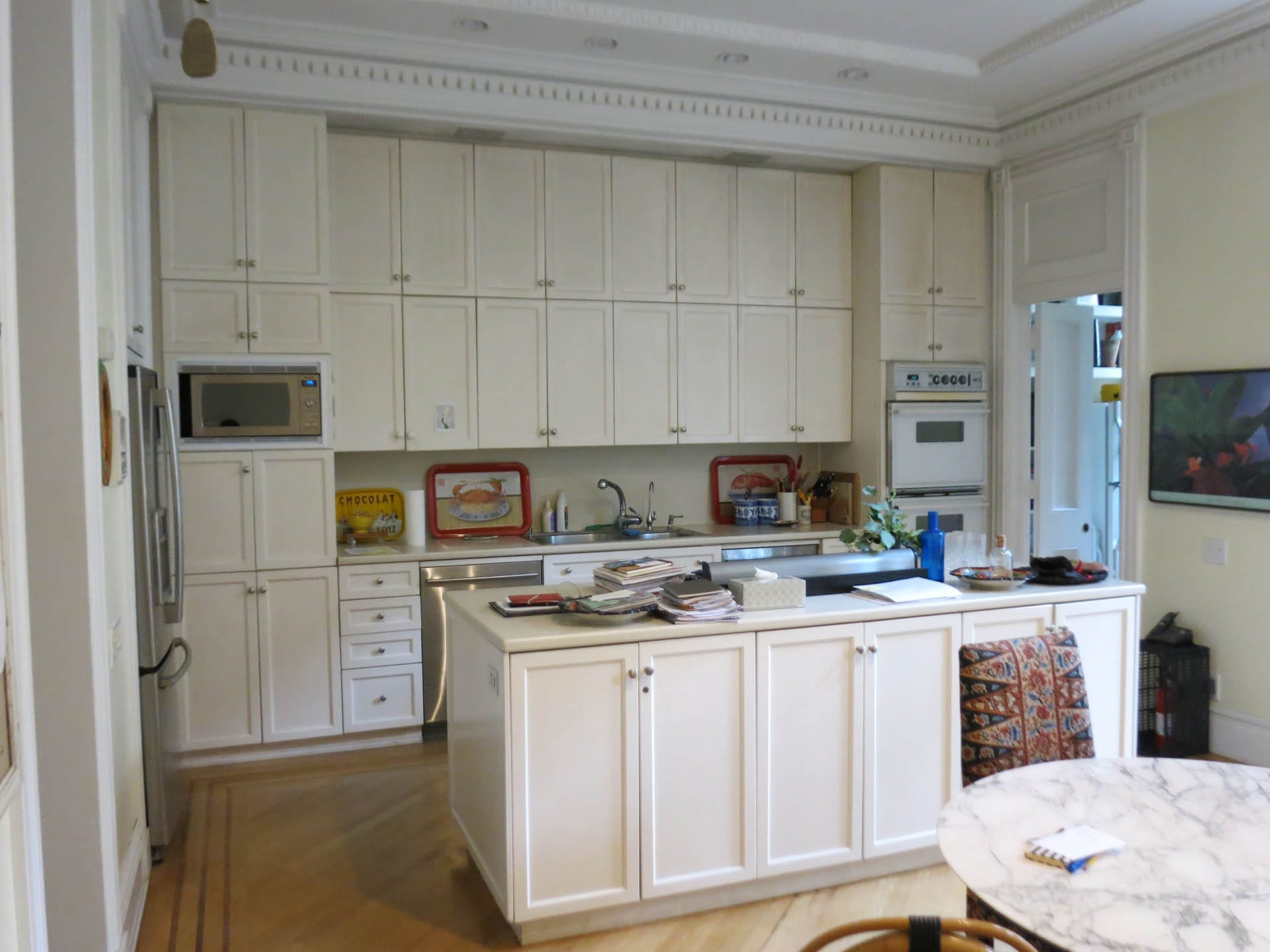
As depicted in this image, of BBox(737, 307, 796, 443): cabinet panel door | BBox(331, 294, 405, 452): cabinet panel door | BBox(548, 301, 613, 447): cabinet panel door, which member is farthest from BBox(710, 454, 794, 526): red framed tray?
BBox(331, 294, 405, 452): cabinet panel door

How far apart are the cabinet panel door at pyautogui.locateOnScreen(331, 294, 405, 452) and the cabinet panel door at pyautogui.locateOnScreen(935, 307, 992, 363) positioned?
2.88 m

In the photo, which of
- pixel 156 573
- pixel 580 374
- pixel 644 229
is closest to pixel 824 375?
pixel 644 229

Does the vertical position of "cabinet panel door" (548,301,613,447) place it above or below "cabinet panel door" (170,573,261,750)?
above

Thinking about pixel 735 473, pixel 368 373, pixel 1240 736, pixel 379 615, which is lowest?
pixel 1240 736

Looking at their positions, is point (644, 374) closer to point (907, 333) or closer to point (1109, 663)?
point (907, 333)

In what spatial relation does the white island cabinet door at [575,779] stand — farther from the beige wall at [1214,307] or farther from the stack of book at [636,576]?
the beige wall at [1214,307]

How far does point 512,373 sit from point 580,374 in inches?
13.8

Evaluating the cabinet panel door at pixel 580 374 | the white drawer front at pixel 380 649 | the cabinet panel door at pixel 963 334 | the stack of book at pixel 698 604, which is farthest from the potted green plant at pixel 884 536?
the cabinet panel door at pixel 963 334

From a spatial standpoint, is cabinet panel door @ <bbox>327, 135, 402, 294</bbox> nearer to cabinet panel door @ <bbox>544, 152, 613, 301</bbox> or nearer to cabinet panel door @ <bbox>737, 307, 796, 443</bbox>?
cabinet panel door @ <bbox>544, 152, 613, 301</bbox>

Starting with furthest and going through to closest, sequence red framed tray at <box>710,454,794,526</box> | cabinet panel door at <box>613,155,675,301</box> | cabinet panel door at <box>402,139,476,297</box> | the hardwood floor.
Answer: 1. red framed tray at <box>710,454,794,526</box>
2. cabinet panel door at <box>613,155,675,301</box>
3. cabinet panel door at <box>402,139,476,297</box>
4. the hardwood floor

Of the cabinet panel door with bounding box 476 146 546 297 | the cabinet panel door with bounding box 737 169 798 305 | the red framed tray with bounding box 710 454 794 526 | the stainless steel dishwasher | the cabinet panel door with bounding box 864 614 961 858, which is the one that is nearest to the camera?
the cabinet panel door with bounding box 864 614 961 858

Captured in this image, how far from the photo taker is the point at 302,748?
428 centimetres

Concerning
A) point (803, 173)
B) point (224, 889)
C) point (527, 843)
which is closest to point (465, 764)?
point (527, 843)

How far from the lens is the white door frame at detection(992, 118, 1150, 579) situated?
443cm
